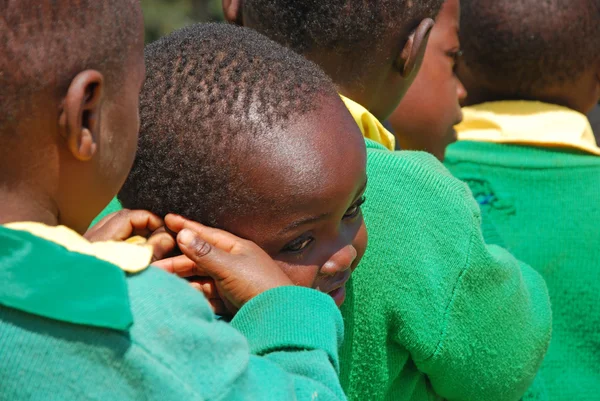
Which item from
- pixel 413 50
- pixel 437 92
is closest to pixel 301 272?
pixel 413 50

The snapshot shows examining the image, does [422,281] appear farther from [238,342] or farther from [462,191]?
[238,342]

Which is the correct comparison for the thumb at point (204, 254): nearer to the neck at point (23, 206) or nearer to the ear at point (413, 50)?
the neck at point (23, 206)

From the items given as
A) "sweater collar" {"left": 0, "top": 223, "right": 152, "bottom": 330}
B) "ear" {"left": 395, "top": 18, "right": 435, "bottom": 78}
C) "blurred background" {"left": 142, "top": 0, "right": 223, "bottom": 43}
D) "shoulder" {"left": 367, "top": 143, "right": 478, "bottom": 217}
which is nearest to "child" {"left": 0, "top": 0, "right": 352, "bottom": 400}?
"sweater collar" {"left": 0, "top": 223, "right": 152, "bottom": 330}

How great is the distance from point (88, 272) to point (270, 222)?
58cm

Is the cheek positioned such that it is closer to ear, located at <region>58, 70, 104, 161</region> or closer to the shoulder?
the shoulder

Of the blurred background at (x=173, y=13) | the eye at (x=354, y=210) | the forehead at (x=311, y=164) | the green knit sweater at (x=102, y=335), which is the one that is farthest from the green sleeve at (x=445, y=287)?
the blurred background at (x=173, y=13)

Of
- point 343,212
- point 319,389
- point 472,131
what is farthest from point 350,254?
point 472,131

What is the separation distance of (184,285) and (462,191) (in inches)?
38.5

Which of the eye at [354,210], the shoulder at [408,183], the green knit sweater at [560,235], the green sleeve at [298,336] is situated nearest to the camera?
the green sleeve at [298,336]

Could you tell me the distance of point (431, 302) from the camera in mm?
2164

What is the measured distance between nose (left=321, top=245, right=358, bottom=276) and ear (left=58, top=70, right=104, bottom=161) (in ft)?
1.98

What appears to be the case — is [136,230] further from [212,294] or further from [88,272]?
[88,272]

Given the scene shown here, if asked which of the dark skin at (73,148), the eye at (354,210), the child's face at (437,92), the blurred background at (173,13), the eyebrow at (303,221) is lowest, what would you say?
the blurred background at (173,13)

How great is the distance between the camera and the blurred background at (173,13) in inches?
422
